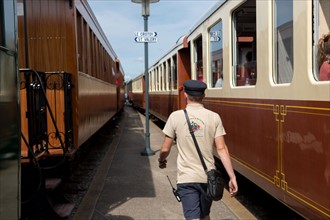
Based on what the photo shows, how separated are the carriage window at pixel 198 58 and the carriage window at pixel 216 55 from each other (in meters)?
1.00

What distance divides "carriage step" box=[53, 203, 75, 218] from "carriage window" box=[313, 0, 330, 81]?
10.6ft

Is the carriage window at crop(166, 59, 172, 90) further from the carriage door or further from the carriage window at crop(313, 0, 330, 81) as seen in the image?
the carriage window at crop(313, 0, 330, 81)

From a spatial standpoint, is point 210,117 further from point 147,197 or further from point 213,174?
point 147,197

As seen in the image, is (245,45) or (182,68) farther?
(182,68)

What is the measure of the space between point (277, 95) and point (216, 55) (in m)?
2.67

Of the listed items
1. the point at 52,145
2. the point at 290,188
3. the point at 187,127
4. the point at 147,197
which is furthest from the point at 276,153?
the point at 52,145

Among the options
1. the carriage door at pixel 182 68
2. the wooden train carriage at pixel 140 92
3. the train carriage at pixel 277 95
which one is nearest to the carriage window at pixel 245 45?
the train carriage at pixel 277 95

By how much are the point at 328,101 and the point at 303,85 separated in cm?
48

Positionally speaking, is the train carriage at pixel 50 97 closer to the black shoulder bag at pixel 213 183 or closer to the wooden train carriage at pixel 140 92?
the black shoulder bag at pixel 213 183

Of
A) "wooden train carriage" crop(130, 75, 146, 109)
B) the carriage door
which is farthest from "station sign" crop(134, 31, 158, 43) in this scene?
"wooden train carriage" crop(130, 75, 146, 109)

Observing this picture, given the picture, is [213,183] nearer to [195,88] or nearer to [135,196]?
[195,88]

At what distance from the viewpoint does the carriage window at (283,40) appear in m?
4.03

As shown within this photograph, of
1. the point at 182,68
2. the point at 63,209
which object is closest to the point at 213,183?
the point at 63,209

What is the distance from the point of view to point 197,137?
11.8ft
